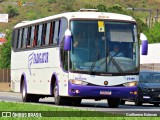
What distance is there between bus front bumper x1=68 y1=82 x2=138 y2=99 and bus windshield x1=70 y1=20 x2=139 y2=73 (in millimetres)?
614

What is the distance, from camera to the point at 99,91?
28.0 m

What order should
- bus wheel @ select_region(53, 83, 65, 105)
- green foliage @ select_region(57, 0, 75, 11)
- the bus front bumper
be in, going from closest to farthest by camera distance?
the bus front bumper, bus wheel @ select_region(53, 83, 65, 105), green foliage @ select_region(57, 0, 75, 11)

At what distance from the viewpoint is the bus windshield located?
1104 inches

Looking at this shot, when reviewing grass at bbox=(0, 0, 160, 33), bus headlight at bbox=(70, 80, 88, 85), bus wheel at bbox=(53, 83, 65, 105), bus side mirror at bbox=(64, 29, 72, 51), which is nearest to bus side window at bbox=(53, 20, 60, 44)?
bus wheel at bbox=(53, 83, 65, 105)

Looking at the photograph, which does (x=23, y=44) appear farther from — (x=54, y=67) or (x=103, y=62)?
(x=103, y=62)

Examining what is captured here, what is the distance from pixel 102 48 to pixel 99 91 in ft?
5.16

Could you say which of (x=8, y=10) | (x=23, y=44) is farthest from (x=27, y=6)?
(x=23, y=44)

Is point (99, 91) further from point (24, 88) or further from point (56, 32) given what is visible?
point (24, 88)

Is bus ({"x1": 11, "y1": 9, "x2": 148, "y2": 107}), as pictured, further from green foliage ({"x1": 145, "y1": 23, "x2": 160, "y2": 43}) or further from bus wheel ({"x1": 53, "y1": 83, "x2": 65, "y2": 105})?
green foliage ({"x1": 145, "y1": 23, "x2": 160, "y2": 43})

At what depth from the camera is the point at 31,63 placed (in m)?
33.5

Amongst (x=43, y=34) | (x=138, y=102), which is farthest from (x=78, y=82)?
(x=138, y=102)

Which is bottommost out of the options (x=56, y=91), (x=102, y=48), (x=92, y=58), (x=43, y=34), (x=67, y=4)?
(x=56, y=91)

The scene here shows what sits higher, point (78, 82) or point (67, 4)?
point (67, 4)

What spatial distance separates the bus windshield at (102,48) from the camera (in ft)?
92.0
